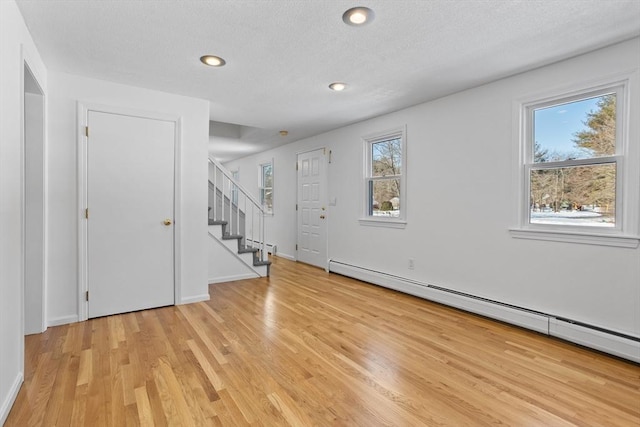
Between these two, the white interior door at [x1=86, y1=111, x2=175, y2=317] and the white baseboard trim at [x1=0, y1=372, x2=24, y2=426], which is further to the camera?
the white interior door at [x1=86, y1=111, x2=175, y2=317]

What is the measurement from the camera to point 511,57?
107 inches

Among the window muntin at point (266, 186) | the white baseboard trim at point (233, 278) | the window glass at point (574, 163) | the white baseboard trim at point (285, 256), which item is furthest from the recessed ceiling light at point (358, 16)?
the window muntin at point (266, 186)

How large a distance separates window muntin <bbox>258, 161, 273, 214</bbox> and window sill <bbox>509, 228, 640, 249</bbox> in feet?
17.3

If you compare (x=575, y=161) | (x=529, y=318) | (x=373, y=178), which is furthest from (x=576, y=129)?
(x=373, y=178)

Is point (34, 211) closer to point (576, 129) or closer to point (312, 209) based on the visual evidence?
point (312, 209)

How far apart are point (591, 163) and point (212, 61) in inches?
130

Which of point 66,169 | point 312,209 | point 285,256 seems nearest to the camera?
point 66,169

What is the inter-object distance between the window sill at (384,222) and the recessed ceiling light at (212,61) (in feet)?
9.25

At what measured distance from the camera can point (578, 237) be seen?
2709mm

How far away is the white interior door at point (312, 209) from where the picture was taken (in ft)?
18.9

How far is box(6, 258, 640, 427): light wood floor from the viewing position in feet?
5.87

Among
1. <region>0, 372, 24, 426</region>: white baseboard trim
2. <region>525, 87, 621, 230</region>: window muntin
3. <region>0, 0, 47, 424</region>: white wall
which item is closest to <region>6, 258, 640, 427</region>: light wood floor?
<region>0, 372, 24, 426</region>: white baseboard trim

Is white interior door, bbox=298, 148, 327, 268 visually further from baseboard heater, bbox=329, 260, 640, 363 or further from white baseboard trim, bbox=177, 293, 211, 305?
white baseboard trim, bbox=177, 293, 211, 305

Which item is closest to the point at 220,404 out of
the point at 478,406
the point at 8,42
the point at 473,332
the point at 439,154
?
the point at 478,406
